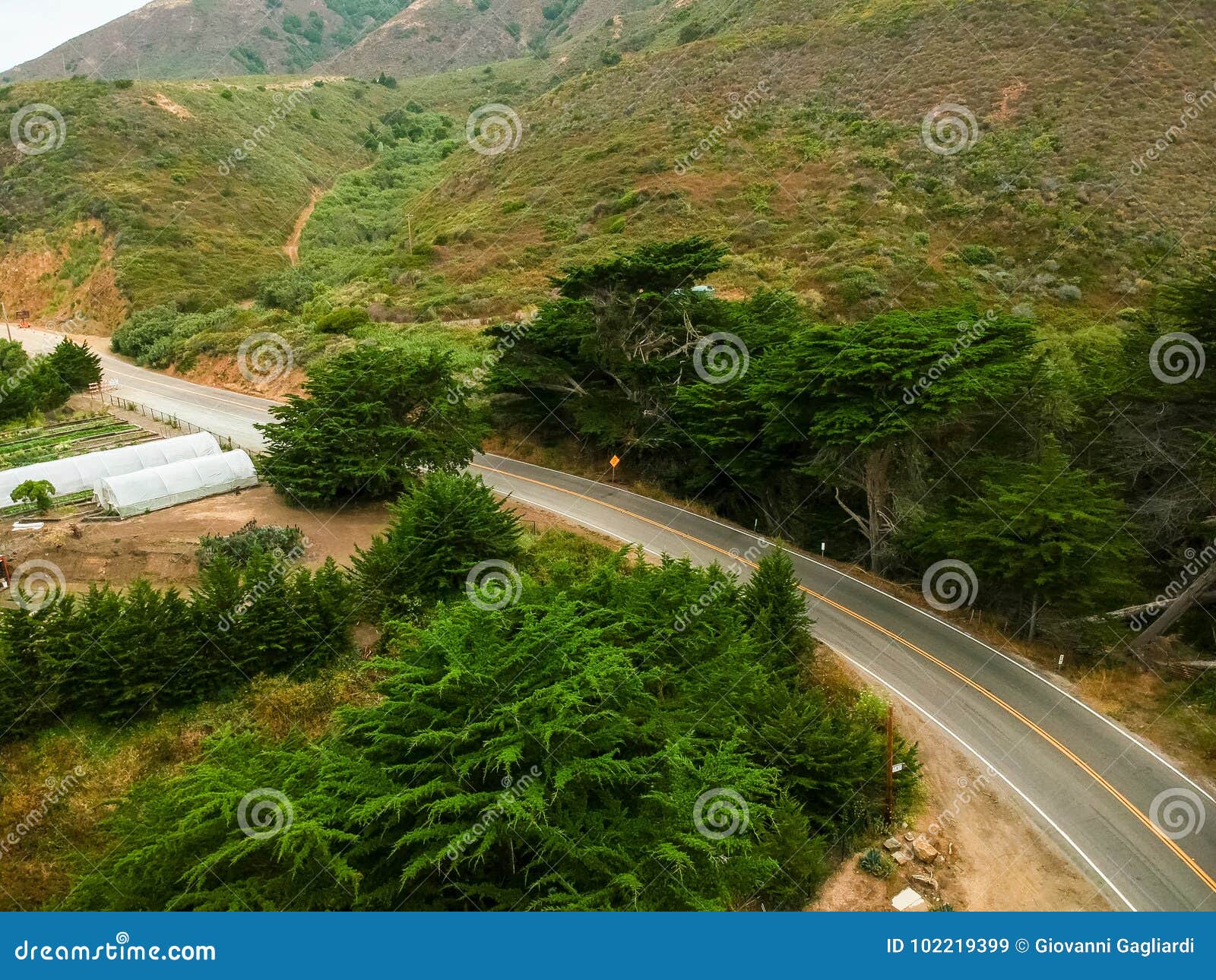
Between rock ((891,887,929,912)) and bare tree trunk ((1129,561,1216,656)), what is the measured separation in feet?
43.0

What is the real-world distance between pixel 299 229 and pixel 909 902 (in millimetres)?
95114

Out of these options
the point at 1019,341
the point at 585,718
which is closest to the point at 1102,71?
the point at 1019,341

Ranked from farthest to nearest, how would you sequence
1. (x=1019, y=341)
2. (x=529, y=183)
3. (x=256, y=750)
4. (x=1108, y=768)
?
(x=529, y=183), (x=1019, y=341), (x=1108, y=768), (x=256, y=750)

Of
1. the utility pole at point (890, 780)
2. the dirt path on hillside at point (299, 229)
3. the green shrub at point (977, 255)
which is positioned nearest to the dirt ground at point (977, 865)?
the utility pole at point (890, 780)

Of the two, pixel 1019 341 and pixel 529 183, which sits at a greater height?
pixel 529 183

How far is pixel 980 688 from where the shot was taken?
2166 centimetres

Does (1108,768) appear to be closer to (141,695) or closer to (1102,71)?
(141,695)

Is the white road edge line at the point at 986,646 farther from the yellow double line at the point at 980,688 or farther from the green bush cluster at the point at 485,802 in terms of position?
the green bush cluster at the point at 485,802

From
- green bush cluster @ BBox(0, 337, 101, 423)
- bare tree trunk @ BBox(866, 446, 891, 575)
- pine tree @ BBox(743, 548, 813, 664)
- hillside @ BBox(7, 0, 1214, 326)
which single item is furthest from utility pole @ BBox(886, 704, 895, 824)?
green bush cluster @ BBox(0, 337, 101, 423)

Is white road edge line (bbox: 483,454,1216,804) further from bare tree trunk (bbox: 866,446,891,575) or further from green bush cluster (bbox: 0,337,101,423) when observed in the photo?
green bush cluster (bbox: 0,337,101,423)

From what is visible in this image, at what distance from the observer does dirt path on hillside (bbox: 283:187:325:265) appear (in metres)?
83.3

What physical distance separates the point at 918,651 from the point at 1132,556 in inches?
287

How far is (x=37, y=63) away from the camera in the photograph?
19612 centimetres

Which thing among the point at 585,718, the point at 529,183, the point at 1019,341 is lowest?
the point at 1019,341
